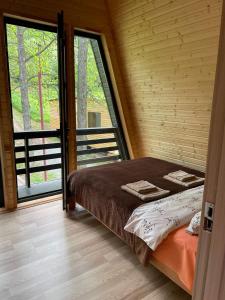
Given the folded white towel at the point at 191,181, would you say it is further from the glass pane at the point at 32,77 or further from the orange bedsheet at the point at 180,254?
the glass pane at the point at 32,77

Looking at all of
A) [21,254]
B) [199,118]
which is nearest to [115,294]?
[21,254]

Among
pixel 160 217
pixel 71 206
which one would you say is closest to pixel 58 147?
pixel 71 206

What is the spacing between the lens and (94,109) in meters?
3.65

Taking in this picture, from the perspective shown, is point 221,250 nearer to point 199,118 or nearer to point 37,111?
point 199,118

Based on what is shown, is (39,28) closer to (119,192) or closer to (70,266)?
(119,192)

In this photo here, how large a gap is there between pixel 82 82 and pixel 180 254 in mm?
2756

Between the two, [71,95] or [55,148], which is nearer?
[71,95]

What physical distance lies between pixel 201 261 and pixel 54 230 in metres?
2.03

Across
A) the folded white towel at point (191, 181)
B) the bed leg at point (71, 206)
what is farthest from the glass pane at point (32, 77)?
the folded white towel at point (191, 181)

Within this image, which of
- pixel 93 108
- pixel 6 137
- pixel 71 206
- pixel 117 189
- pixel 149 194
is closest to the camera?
pixel 149 194

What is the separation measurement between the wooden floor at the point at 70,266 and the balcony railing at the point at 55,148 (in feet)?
2.89

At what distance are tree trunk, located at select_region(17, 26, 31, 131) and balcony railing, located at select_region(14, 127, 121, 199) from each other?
0.18m

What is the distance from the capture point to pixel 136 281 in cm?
176

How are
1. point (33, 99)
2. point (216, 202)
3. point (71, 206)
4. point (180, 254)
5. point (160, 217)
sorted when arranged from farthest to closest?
point (33, 99)
point (71, 206)
point (160, 217)
point (180, 254)
point (216, 202)
